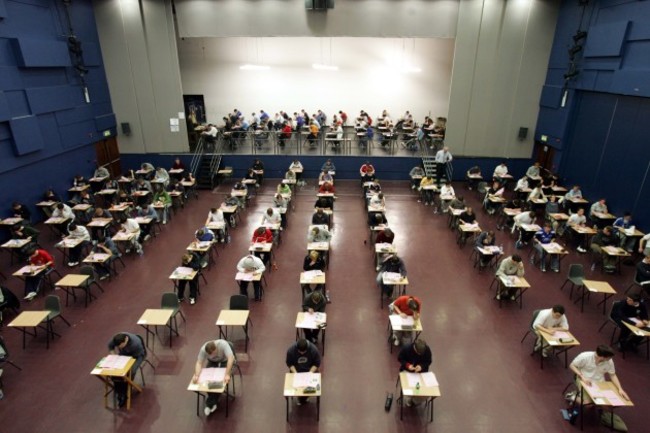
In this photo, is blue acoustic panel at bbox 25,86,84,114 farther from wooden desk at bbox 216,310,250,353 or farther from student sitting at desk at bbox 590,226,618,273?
student sitting at desk at bbox 590,226,618,273

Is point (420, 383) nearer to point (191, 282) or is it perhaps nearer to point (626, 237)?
point (191, 282)

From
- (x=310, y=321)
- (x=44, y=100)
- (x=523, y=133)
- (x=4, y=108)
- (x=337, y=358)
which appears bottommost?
(x=337, y=358)

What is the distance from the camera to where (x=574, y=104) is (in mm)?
16031

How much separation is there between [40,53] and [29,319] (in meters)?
11.0

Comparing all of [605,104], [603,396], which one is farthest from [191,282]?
[605,104]

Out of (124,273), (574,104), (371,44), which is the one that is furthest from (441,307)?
(371,44)

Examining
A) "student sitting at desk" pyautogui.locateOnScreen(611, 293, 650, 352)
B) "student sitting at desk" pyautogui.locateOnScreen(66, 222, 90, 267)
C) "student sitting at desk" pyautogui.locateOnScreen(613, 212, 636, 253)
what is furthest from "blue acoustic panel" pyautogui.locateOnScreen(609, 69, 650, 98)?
"student sitting at desk" pyautogui.locateOnScreen(66, 222, 90, 267)

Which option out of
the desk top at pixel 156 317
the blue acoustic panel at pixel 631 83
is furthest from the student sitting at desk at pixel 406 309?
the blue acoustic panel at pixel 631 83

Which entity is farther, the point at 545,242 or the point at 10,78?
the point at 10,78

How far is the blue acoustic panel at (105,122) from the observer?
1789 centimetres

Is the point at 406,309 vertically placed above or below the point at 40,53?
below

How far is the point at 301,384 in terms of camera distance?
6234mm

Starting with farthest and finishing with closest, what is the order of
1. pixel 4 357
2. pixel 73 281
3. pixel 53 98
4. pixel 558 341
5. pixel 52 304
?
pixel 53 98 → pixel 73 281 → pixel 52 304 → pixel 4 357 → pixel 558 341

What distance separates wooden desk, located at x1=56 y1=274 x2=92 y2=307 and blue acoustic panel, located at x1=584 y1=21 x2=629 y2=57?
1740cm
